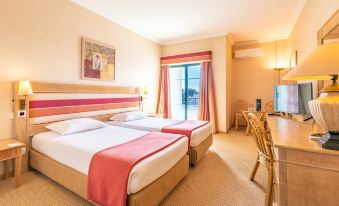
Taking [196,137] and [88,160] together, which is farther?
[196,137]

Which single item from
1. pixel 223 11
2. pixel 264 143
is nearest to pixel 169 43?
pixel 223 11

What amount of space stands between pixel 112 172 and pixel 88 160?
1.27 ft

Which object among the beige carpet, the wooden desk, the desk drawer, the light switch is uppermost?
the light switch

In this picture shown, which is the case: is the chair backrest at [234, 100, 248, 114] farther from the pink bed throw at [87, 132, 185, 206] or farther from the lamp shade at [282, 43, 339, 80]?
the lamp shade at [282, 43, 339, 80]

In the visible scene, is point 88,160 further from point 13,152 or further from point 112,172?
point 13,152

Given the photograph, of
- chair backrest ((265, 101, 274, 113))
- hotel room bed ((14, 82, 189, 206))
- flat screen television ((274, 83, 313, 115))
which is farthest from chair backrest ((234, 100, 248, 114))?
hotel room bed ((14, 82, 189, 206))

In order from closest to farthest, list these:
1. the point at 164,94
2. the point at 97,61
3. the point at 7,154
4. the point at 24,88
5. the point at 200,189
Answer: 1. the point at 7,154
2. the point at 200,189
3. the point at 24,88
4. the point at 97,61
5. the point at 164,94

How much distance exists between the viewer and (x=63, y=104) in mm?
2928

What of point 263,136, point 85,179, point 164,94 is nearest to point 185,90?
point 164,94

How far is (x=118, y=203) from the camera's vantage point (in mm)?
1432

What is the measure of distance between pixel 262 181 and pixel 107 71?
137 inches

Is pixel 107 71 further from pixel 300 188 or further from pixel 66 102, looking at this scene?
pixel 300 188

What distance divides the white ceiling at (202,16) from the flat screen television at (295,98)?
1.64 metres

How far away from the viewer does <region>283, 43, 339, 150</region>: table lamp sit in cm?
98
